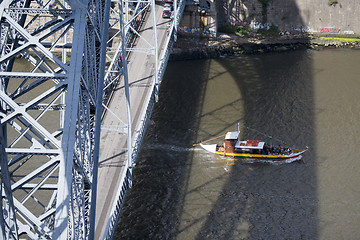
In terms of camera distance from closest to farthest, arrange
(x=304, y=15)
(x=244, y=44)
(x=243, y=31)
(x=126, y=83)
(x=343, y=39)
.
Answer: (x=126, y=83)
(x=244, y=44)
(x=343, y=39)
(x=243, y=31)
(x=304, y=15)

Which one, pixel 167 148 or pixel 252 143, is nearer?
pixel 252 143

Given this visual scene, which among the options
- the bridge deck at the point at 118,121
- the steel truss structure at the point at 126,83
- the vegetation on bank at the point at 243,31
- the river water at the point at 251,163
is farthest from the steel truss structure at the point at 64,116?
the vegetation on bank at the point at 243,31

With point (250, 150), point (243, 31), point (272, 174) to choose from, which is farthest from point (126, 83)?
point (243, 31)

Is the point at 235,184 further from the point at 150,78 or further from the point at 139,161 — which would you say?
the point at 150,78

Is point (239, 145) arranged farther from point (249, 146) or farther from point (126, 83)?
point (126, 83)

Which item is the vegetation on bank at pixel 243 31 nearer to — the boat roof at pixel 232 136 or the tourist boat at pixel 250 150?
the boat roof at pixel 232 136

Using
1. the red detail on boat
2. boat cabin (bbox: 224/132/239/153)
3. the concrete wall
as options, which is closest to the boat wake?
boat cabin (bbox: 224/132/239/153)

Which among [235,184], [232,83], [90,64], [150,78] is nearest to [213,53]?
[232,83]
